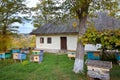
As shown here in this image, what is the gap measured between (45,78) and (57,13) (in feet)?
14.6

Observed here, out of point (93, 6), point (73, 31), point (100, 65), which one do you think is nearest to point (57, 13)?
point (93, 6)

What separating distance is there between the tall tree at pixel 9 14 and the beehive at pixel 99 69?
13.7 metres

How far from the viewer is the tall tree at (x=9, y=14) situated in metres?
18.8

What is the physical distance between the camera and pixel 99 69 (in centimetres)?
795

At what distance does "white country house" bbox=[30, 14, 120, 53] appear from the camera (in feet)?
65.0

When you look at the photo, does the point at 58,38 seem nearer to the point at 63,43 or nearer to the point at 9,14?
the point at 63,43

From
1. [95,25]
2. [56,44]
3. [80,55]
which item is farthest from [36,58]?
[95,25]

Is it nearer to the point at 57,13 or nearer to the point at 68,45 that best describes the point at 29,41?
the point at 68,45

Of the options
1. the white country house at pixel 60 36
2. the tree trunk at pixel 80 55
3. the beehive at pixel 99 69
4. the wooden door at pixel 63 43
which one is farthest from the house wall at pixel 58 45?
the beehive at pixel 99 69

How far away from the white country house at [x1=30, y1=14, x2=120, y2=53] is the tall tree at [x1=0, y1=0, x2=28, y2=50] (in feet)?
12.9

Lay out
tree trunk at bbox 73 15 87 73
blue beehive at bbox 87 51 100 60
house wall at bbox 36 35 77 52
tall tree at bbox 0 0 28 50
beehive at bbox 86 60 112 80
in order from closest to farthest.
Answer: beehive at bbox 86 60 112 80 < tree trunk at bbox 73 15 87 73 < blue beehive at bbox 87 51 100 60 < tall tree at bbox 0 0 28 50 < house wall at bbox 36 35 77 52

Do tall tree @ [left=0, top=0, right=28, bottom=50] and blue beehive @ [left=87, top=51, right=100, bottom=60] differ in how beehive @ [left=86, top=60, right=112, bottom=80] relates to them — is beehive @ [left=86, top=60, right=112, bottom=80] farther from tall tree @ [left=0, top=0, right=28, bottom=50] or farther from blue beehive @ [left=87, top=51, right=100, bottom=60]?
tall tree @ [left=0, top=0, right=28, bottom=50]

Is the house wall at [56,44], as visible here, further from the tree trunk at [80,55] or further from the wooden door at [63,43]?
the tree trunk at [80,55]

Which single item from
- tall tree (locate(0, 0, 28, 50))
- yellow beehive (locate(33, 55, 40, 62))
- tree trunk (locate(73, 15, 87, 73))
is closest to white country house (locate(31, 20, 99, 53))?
tall tree (locate(0, 0, 28, 50))
